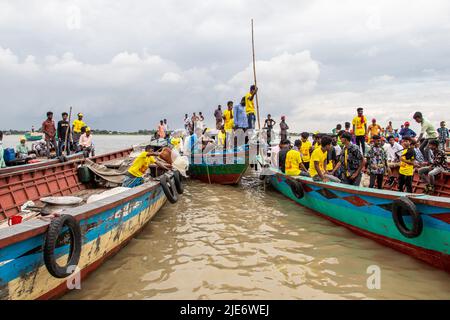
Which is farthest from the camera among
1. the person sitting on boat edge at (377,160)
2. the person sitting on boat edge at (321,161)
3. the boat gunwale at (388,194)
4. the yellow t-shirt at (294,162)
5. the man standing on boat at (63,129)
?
the man standing on boat at (63,129)

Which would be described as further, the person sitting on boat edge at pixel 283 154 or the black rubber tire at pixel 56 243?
the person sitting on boat edge at pixel 283 154

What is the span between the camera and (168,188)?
243 inches

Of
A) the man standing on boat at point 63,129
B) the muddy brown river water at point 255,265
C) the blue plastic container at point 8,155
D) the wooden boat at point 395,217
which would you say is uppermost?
the man standing on boat at point 63,129

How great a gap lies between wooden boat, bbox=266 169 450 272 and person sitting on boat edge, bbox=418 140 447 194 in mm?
2590

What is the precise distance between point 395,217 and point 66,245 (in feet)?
13.8

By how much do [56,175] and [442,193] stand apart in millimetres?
8848

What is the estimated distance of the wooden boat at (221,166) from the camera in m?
10.8

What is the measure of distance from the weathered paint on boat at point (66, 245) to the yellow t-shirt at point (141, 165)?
1.18m

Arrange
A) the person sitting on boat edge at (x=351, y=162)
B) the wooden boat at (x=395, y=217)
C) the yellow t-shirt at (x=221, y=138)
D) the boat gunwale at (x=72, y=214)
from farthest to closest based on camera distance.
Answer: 1. the yellow t-shirt at (x=221, y=138)
2. the person sitting on boat edge at (x=351, y=162)
3. the wooden boat at (x=395, y=217)
4. the boat gunwale at (x=72, y=214)

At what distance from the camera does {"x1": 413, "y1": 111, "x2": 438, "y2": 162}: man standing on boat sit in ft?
27.5

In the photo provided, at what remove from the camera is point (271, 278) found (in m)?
4.06

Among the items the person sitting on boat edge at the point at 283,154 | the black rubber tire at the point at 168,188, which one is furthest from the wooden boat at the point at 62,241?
the person sitting on boat edge at the point at 283,154

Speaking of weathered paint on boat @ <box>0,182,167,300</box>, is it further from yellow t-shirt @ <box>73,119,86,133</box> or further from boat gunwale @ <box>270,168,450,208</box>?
yellow t-shirt @ <box>73,119,86,133</box>

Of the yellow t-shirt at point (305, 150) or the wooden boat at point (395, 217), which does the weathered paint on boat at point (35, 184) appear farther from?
the yellow t-shirt at point (305, 150)
